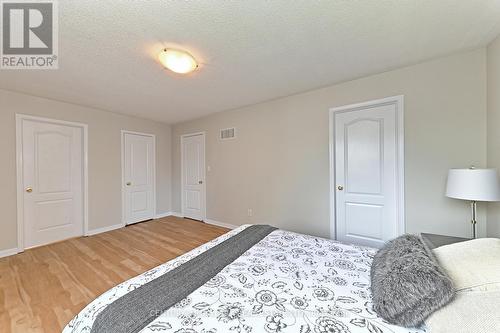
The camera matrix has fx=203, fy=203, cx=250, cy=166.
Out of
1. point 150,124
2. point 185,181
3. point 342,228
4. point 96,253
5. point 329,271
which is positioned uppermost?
point 150,124

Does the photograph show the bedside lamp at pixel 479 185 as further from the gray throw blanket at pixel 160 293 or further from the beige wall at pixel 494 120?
the gray throw blanket at pixel 160 293

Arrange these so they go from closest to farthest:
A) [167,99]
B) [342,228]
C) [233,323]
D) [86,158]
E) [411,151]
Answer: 1. [233,323]
2. [411,151]
3. [342,228]
4. [167,99]
5. [86,158]

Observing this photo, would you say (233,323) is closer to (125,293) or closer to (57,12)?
(125,293)

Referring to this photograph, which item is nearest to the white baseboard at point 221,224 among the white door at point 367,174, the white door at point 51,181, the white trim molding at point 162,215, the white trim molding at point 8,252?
the white trim molding at point 162,215

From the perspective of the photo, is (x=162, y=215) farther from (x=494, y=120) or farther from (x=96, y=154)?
(x=494, y=120)

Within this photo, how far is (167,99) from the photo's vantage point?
10.6ft

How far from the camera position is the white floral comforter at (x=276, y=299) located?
811mm

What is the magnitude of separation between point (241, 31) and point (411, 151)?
2.19 m

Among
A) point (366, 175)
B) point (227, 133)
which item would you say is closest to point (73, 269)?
point (227, 133)

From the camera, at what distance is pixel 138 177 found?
4.37 metres

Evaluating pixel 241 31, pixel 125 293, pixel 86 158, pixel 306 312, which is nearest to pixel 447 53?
pixel 241 31

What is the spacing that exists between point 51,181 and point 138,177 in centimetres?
137

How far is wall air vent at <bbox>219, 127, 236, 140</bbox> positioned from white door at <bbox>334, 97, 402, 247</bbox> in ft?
6.05

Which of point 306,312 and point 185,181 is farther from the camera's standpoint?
point 185,181
